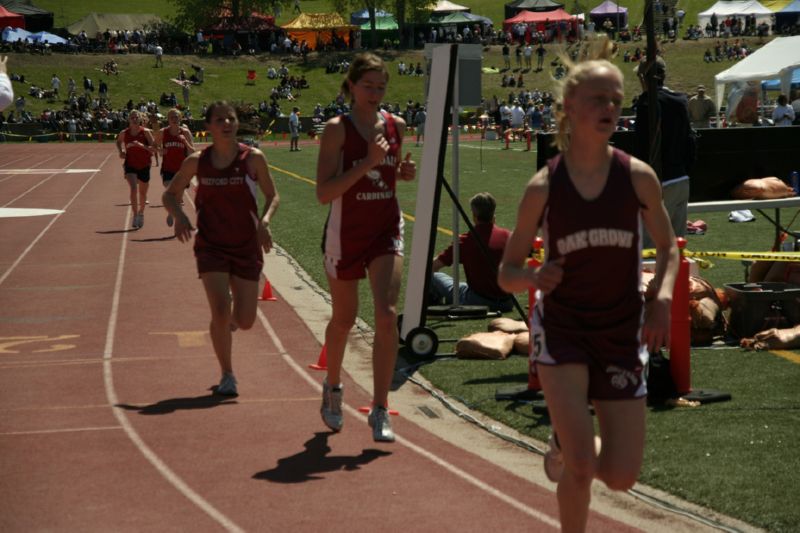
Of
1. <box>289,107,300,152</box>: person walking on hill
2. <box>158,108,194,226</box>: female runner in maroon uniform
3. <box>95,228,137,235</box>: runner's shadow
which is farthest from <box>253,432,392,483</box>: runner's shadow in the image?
<box>289,107,300,152</box>: person walking on hill

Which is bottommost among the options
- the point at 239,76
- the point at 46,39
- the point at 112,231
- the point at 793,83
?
the point at 239,76

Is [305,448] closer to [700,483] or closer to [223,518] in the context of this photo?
[223,518]

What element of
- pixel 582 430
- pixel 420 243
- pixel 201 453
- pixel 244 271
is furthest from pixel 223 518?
pixel 420 243

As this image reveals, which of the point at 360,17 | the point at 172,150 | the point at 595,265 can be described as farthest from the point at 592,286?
the point at 360,17

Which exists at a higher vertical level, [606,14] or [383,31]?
[606,14]

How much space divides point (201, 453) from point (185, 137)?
13.9 meters

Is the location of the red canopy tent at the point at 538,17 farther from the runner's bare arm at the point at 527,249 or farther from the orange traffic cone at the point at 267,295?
the runner's bare arm at the point at 527,249

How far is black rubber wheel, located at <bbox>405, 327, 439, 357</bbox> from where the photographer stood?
10.1 m

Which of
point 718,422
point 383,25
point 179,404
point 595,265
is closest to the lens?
point 595,265

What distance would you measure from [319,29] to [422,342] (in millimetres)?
86928

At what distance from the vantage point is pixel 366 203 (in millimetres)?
7324

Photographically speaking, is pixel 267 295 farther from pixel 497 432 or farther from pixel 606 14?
pixel 606 14

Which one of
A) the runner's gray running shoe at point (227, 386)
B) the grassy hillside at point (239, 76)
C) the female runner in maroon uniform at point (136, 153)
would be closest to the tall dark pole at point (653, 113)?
the runner's gray running shoe at point (227, 386)

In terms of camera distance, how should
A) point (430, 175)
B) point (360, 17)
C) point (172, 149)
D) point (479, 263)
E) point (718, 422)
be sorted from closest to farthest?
1. point (718, 422)
2. point (430, 175)
3. point (479, 263)
4. point (172, 149)
5. point (360, 17)
